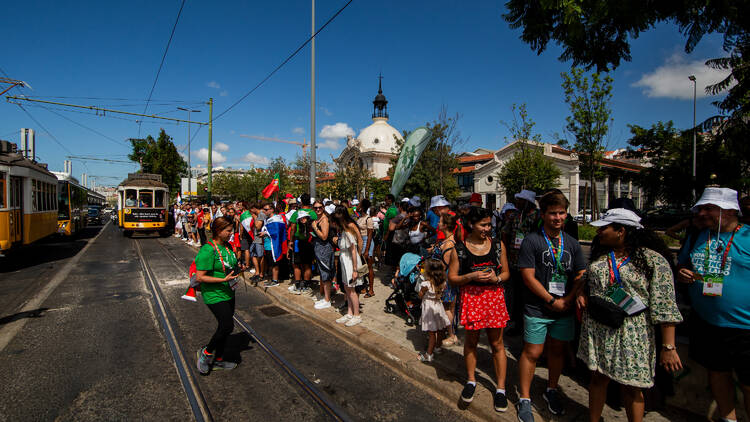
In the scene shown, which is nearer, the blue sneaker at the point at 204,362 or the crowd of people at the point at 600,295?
the crowd of people at the point at 600,295

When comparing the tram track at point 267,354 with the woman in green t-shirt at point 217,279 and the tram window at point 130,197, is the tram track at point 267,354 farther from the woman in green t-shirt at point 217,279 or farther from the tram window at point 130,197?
the tram window at point 130,197

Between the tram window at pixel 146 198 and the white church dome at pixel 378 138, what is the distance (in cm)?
4087

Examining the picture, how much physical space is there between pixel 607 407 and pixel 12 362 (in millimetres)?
6406

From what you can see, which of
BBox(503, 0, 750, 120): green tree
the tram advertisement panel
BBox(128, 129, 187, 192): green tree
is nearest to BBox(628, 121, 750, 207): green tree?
BBox(503, 0, 750, 120): green tree

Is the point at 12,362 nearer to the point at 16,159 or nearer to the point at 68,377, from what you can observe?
the point at 68,377

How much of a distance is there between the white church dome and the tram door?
49027mm

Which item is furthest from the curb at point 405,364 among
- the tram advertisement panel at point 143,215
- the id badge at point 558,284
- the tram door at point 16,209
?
the tram advertisement panel at point 143,215

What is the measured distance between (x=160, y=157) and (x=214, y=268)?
49.9 meters

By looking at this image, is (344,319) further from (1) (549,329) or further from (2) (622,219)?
(2) (622,219)

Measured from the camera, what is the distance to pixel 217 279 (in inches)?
149

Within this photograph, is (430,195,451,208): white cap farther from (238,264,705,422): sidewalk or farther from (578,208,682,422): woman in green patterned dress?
(578,208,682,422): woman in green patterned dress

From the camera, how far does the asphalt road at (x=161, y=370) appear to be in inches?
130

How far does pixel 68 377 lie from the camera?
3863 mm

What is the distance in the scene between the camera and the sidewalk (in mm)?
3062
